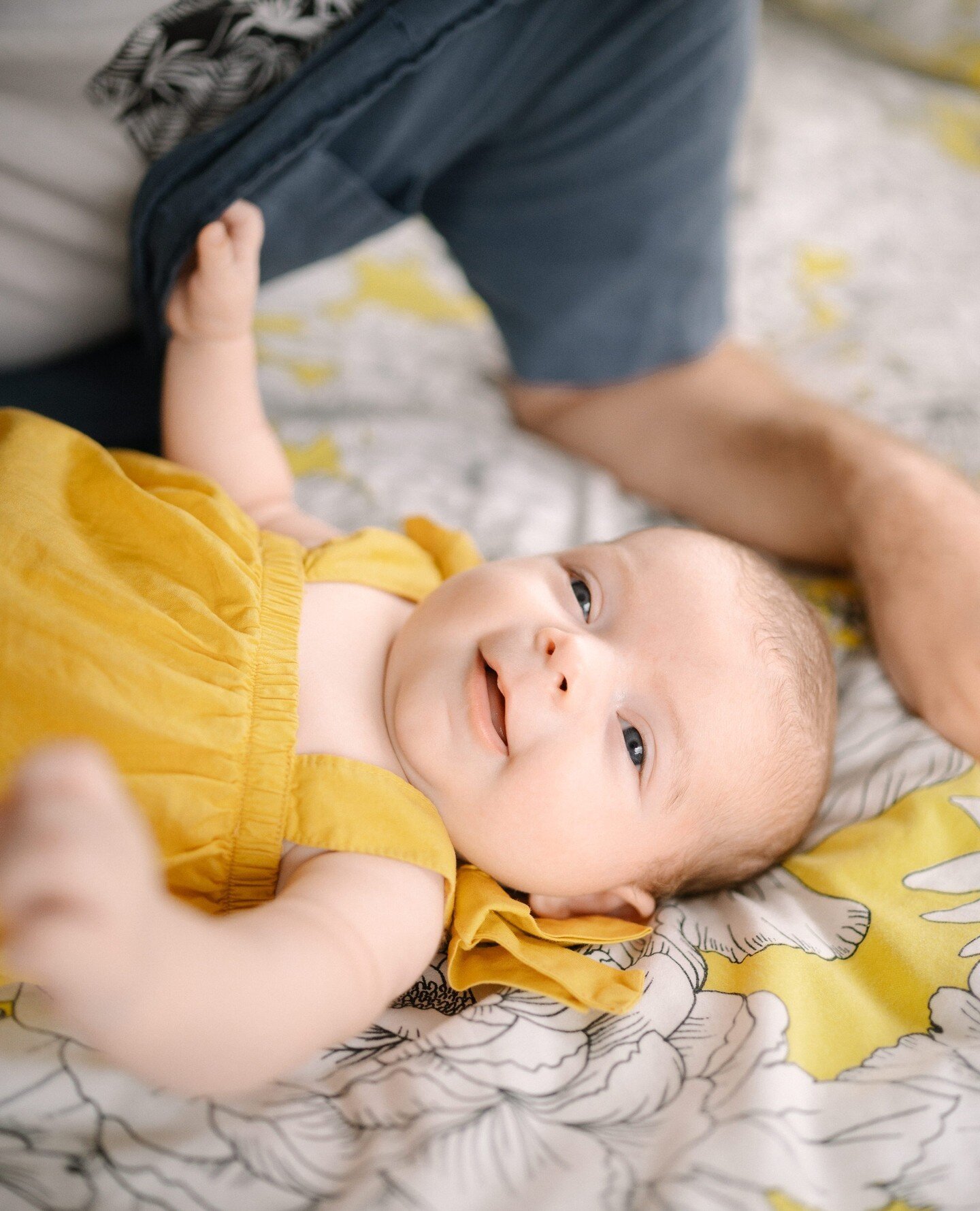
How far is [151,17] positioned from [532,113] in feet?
1.52

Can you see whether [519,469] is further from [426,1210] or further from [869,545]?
[426,1210]

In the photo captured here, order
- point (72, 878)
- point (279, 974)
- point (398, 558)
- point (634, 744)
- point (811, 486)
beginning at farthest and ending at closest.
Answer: point (811, 486)
point (398, 558)
point (634, 744)
point (279, 974)
point (72, 878)

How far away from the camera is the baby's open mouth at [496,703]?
833 millimetres

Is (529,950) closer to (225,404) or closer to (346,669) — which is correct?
Result: (346,669)

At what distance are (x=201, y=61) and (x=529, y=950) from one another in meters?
0.89

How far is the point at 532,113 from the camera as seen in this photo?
1165 millimetres

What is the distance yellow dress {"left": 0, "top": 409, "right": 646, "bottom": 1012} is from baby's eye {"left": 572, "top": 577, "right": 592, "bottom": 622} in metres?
0.24

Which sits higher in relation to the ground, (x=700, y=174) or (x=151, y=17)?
(x=151, y=17)

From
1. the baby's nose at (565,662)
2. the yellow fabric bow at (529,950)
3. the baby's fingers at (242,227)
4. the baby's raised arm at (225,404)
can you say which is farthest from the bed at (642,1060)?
the baby's fingers at (242,227)

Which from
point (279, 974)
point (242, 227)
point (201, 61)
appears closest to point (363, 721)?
point (279, 974)

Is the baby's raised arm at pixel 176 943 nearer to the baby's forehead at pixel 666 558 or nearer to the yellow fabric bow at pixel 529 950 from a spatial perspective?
the yellow fabric bow at pixel 529 950

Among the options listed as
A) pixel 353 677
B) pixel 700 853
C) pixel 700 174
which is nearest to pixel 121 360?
pixel 353 677

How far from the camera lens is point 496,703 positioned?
2.78ft

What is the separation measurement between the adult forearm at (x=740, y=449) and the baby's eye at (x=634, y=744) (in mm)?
415
